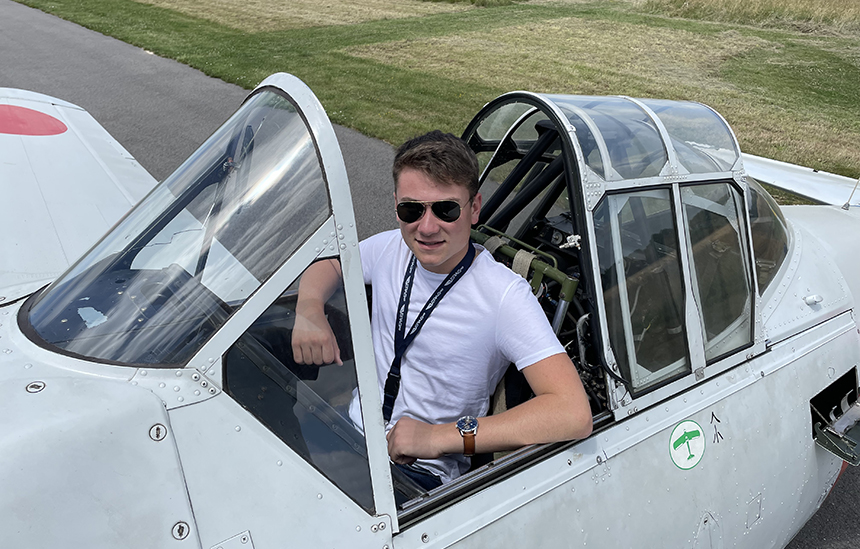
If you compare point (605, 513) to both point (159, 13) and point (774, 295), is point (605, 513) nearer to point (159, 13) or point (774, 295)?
point (774, 295)

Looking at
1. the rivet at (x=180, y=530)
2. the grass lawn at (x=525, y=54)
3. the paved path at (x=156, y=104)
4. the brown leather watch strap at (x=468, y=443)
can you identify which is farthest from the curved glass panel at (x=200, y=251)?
the grass lawn at (x=525, y=54)

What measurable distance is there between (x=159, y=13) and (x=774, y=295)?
17640 mm

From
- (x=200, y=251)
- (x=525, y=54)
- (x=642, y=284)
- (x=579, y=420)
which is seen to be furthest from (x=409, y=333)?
(x=525, y=54)

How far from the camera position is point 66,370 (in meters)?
1.39

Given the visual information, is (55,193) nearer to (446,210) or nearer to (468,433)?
(446,210)

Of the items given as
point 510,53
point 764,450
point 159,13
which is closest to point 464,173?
point 764,450

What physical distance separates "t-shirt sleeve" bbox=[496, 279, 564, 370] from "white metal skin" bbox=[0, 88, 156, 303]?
1.63m

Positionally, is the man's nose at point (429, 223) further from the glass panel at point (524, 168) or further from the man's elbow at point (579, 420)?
the glass panel at point (524, 168)

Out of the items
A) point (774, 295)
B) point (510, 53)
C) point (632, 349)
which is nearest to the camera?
point (632, 349)

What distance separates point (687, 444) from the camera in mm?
2012

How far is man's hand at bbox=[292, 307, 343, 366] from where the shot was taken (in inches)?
57.7

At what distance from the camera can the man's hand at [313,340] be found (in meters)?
1.46

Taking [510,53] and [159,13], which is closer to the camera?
[510,53]

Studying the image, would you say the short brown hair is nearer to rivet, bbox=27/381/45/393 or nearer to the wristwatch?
the wristwatch
